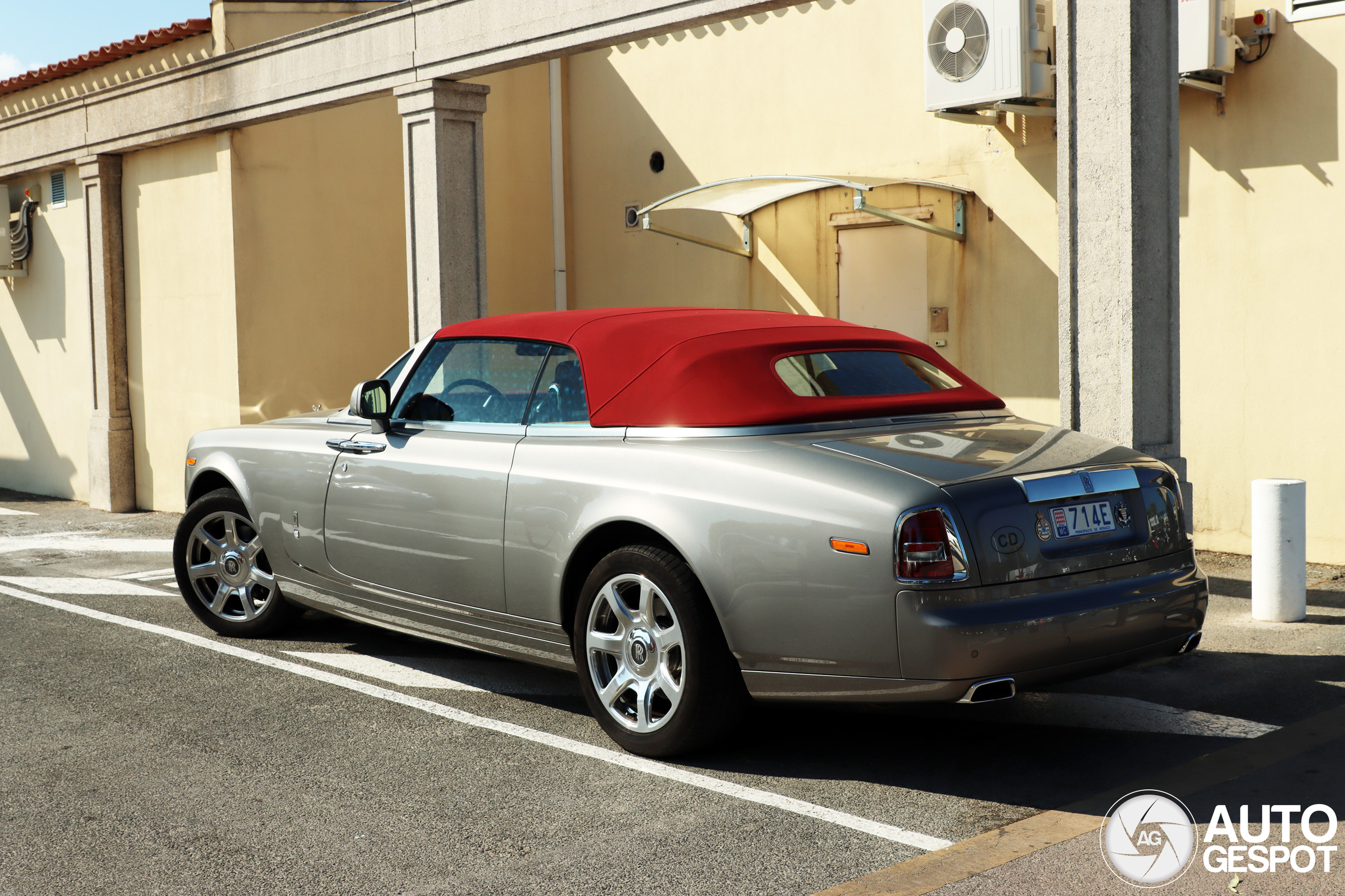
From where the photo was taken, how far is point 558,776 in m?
4.34

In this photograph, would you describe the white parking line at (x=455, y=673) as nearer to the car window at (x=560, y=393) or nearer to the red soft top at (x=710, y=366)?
the car window at (x=560, y=393)

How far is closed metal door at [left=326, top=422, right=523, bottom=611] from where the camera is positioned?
4.99 metres

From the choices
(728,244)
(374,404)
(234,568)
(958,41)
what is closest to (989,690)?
(374,404)

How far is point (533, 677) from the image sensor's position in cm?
575

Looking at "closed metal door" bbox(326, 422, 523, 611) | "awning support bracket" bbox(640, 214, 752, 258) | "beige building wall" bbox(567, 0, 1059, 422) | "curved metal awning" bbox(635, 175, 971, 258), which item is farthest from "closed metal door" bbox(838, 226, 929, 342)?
"closed metal door" bbox(326, 422, 523, 611)

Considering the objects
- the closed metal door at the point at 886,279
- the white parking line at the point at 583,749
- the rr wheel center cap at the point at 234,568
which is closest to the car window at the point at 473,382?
the white parking line at the point at 583,749

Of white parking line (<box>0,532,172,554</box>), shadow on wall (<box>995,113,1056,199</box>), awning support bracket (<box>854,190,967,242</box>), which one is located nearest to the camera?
shadow on wall (<box>995,113,1056,199</box>)

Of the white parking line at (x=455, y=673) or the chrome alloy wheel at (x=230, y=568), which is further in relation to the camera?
the chrome alloy wheel at (x=230, y=568)

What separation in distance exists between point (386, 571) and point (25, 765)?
148 centimetres

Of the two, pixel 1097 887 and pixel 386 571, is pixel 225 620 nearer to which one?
pixel 386 571

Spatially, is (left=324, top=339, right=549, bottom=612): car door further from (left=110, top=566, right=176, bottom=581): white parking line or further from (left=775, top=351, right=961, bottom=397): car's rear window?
(left=110, top=566, right=176, bottom=581): white parking line

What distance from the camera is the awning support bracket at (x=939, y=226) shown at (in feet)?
32.0

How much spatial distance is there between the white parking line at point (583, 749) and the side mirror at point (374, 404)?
3.60 feet

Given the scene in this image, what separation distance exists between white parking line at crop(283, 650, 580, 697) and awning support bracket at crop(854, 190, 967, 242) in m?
5.10
